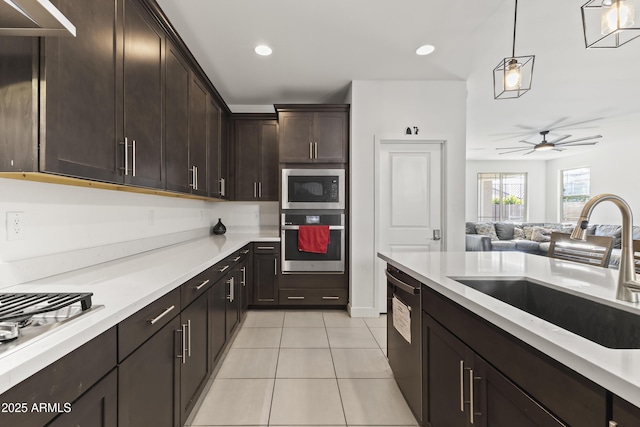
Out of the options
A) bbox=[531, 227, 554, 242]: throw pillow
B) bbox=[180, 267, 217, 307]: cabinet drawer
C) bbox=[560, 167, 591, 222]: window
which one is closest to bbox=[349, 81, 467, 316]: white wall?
bbox=[180, 267, 217, 307]: cabinet drawer

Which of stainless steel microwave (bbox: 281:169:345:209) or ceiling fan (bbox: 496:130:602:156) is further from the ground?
ceiling fan (bbox: 496:130:602:156)

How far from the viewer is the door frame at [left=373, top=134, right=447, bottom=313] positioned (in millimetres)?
3330

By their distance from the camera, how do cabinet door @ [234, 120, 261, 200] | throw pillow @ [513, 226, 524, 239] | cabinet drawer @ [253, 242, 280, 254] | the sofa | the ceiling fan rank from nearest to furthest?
cabinet drawer @ [253, 242, 280, 254] < cabinet door @ [234, 120, 261, 200] < the ceiling fan < the sofa < throw pillow @ [513, 226, 524, 239]

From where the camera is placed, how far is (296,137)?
3.43 m

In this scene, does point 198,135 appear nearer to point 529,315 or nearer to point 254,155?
point 254,155

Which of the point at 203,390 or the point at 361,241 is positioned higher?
the point at 361,241

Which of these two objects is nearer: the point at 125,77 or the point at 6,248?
the point at 6,248

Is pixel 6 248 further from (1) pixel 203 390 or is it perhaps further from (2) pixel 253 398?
(2) pixel 253 398

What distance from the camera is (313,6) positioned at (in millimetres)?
2109

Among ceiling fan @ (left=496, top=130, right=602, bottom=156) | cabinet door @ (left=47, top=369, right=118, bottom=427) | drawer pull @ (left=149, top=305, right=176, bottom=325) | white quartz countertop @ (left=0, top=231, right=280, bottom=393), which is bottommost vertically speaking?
cabinet door @ (left=47, top=369, right=118, bottom=427)

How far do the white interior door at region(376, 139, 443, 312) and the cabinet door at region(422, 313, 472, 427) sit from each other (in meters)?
2.01

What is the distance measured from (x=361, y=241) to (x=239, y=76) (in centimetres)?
229

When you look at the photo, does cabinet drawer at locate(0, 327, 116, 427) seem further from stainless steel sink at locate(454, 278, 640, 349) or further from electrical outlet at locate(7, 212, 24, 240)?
stainless steel sink at locate(454, 278, 640, 349)

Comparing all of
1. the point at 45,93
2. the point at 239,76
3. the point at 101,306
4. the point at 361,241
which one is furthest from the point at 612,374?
the point at 239,76
